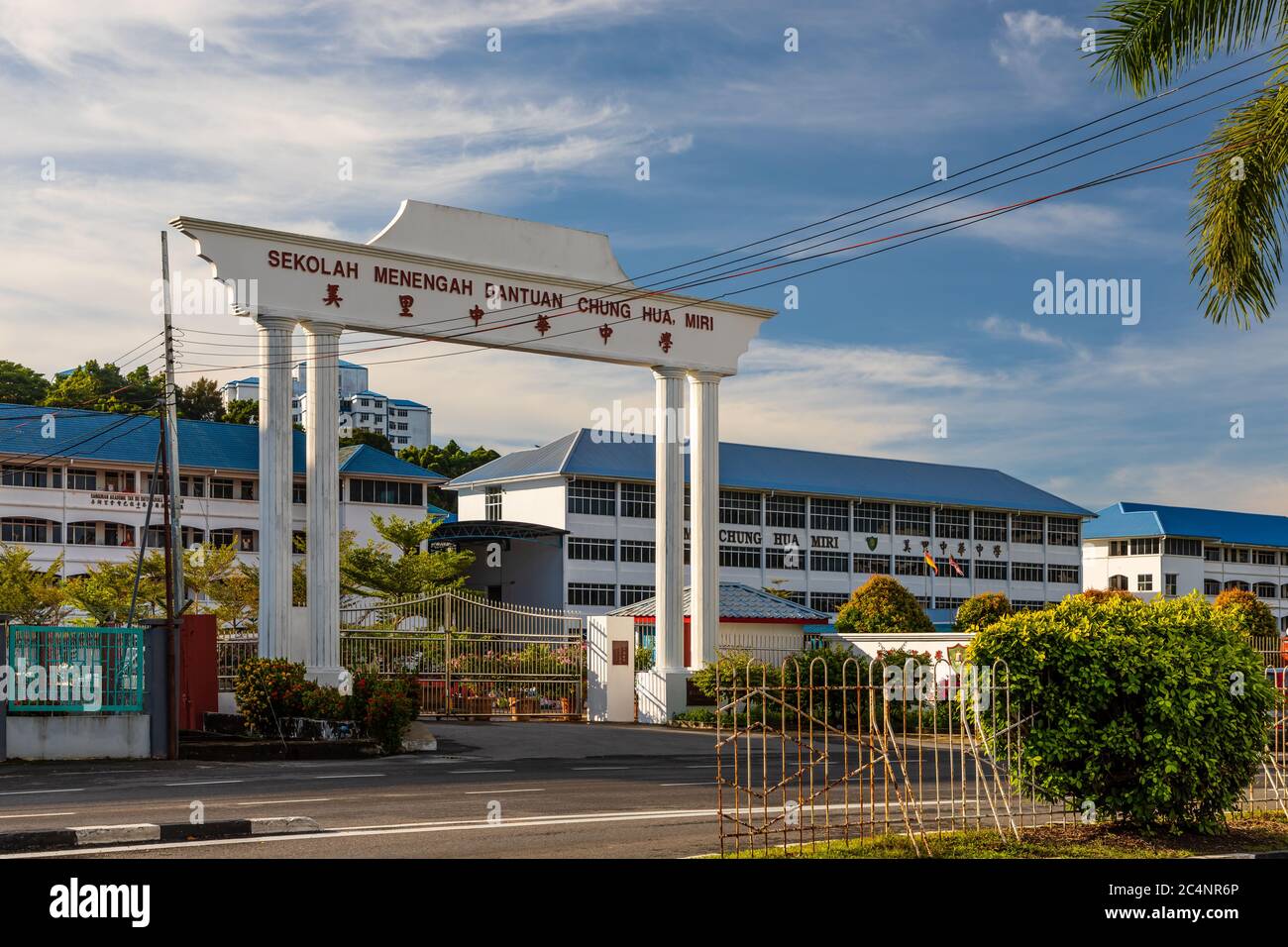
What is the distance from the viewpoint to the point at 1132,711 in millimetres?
11023

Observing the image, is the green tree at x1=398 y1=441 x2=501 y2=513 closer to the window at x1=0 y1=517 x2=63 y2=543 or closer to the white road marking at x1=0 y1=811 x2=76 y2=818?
the window at x1=0 y1=517 x2=63 y2=543

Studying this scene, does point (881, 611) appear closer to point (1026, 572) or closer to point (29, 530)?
point (29, 530)

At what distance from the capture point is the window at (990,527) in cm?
7244

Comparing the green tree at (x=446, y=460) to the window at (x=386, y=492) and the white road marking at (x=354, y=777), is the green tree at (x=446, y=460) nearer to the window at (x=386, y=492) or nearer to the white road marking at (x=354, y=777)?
the window at (x=386, y=492)

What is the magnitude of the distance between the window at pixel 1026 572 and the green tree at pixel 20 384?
51.0 meters

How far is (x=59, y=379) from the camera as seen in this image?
7169 cm

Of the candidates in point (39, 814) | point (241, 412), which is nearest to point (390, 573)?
point (241, 412)

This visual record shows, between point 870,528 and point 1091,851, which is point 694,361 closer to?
point 1091,851

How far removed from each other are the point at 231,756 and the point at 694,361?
39.3ft

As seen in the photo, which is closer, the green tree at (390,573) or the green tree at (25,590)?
the green tree at (25,590)

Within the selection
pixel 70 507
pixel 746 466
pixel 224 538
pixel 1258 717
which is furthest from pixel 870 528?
pixel 1258 717

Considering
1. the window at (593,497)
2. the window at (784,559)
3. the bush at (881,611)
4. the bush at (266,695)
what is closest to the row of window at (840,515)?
the window at (593,497)

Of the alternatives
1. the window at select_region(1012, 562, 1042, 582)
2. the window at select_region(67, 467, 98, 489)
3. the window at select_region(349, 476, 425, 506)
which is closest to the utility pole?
the window at select_region(67, 467, 98, 489)

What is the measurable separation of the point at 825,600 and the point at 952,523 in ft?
28.6
